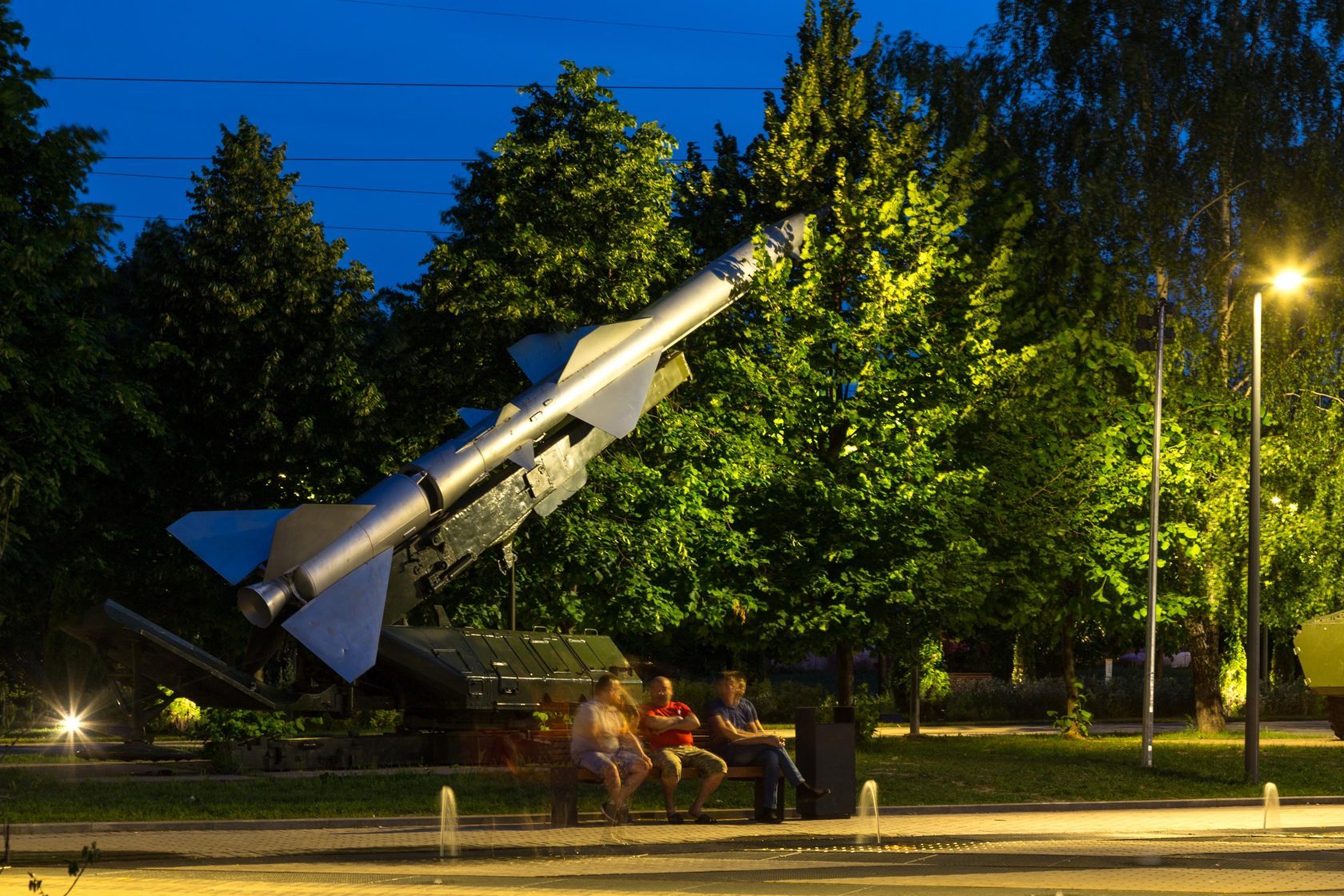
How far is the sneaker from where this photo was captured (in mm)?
15367

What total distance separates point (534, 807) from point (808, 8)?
2124cm

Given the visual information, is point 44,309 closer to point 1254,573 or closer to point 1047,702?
point 1254,573

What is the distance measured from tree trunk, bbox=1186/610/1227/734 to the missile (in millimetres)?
14558

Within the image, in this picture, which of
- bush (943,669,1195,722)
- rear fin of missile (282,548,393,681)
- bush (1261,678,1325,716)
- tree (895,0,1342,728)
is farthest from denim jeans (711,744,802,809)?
bush (1261,678,1325,716)

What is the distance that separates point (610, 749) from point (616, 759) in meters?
0.11

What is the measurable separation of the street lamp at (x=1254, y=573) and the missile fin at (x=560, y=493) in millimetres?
8760

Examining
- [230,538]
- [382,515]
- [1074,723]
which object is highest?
[382,515]

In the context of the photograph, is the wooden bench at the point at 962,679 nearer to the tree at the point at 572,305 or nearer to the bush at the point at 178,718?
the tree at the point at 572,305

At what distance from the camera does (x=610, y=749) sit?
1436 centimetres

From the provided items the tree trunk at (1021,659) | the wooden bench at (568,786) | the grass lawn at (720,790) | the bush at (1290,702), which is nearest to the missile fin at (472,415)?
the grass lawn at (720,790)

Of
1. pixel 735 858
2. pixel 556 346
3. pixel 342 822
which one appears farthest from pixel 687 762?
pixel 556 346

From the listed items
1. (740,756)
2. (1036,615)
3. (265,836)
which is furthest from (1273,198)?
(265,836)

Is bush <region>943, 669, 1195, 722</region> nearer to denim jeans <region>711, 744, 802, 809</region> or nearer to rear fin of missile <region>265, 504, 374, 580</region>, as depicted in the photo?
rear fin of missile <region>265, 504, 374, 580</region>

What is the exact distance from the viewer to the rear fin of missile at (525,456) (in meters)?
22.1
